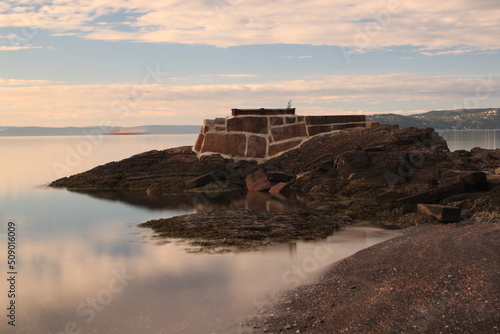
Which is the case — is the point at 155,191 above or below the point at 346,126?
below

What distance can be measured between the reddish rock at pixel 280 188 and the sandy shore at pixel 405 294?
413 inches

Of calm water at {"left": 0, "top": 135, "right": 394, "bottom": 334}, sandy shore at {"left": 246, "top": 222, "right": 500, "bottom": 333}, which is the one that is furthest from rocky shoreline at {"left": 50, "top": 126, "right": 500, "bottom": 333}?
calm water at {"left": 0, "top": 135, "right": 394, "bottom": 334}

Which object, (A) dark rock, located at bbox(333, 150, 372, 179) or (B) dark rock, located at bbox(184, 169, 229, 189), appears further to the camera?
(B) dark rock, located at bbox(184, 169, 229, 189)

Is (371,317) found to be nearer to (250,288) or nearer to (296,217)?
(250,288)

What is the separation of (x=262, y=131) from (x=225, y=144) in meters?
1.85

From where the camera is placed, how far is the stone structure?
24.1 m

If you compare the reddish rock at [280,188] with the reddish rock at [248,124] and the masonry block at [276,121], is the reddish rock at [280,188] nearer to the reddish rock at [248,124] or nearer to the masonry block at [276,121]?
the reddish rock at [248,124]

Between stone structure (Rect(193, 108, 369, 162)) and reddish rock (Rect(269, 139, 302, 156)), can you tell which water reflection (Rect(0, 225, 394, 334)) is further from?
stone structure (Rect(193, 108, 369, 162))

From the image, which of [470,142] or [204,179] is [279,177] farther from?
[470,142]

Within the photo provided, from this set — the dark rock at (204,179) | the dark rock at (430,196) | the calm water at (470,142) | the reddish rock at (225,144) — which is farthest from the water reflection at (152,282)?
the calm water at (470,142)

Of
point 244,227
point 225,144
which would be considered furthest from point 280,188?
point 244,227

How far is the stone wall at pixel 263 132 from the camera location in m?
24.1

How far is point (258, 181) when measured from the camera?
814 inches

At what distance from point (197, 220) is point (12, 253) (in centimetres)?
439
